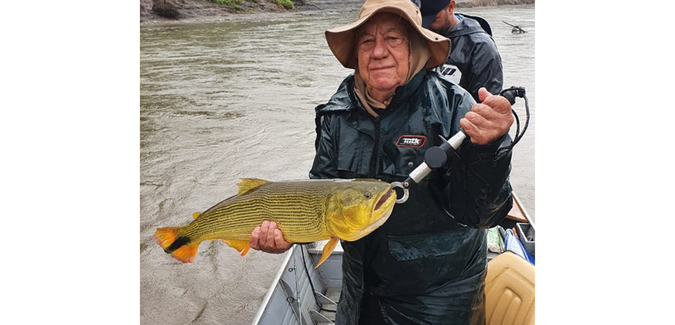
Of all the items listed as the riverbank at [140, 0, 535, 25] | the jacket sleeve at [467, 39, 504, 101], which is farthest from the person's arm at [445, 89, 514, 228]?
the riverbank at [140, 0, 535, 25]

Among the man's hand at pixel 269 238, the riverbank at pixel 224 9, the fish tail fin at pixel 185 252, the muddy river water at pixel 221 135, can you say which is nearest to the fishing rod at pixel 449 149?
the man's hand at pixel 269 238

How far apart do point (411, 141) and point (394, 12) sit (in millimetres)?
464

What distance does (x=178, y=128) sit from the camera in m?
9.42

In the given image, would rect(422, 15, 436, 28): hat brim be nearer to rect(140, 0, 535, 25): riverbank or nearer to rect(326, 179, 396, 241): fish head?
rect(326, 179, 396, 241): fish head

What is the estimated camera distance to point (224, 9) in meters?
23.0

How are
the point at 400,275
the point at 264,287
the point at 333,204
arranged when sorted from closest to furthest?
1. the point at 333,204
2. the point at 400,275
3. the point at 264,287

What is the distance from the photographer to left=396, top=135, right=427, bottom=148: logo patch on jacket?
1854mm

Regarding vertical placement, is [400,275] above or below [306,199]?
below

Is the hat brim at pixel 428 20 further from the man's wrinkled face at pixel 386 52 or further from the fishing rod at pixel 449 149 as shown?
the fishing rod at pixel 449 149

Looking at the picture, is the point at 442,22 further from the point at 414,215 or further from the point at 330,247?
the point at 330,247

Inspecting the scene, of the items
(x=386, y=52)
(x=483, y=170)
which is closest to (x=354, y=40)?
(x=386, y=52)

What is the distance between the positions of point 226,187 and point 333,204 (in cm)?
534

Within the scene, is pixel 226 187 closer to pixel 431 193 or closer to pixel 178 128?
pixel 178 128
